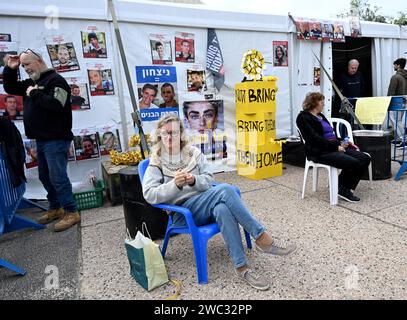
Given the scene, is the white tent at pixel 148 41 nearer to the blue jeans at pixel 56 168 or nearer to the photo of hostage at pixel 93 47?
the photo of hostage at pixel 93 47

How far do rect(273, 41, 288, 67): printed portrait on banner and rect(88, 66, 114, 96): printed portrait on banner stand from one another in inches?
115

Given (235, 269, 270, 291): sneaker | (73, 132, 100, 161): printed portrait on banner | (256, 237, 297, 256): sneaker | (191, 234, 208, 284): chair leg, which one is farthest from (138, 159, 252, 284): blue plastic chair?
(73, 132, 100, 161): printed portrait on banner

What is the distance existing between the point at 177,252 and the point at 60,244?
1.15m

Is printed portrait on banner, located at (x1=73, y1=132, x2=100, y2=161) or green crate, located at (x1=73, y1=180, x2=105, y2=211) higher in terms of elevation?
printed portrait on banner, located at (x1=73, y1=132, x2=100, y2=161)

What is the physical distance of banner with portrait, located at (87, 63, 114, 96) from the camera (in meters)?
4.43

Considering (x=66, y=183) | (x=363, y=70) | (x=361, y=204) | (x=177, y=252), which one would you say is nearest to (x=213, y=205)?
Answer: (x=177, y=252)

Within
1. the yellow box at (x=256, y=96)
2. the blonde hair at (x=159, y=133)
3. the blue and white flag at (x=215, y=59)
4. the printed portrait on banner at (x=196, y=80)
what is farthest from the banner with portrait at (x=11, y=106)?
the yellow box at (x=256, y=96)

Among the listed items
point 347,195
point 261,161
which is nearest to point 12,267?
point 347,195

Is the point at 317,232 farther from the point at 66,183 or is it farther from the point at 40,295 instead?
the point at 66,183

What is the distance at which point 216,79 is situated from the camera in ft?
17.4

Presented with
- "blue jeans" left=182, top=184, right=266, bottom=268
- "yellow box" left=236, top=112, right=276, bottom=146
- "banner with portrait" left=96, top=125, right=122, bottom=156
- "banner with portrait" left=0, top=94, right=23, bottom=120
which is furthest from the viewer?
"yellow box" left=236, top=112, right=276, bottom=146

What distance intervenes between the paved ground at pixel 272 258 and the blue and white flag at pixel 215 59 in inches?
91.5

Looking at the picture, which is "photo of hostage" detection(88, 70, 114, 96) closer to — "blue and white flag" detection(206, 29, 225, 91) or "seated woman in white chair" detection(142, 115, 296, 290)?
"blue and white flag" detection(206, 29, 225, 91)

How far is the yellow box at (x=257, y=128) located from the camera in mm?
4953
